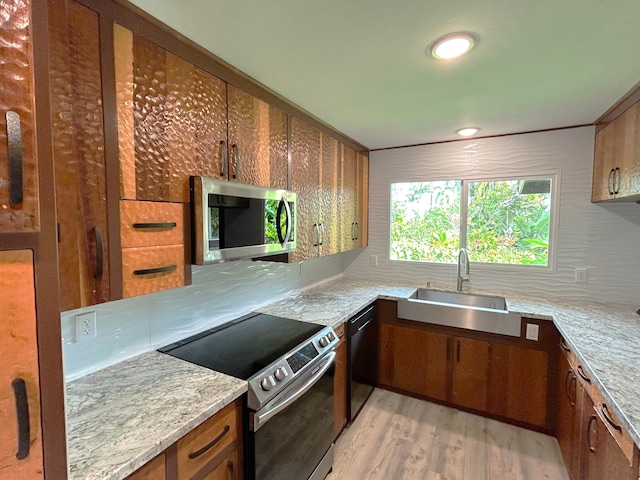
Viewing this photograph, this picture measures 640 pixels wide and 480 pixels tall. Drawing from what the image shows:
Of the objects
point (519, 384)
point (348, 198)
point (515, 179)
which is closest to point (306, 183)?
point (348, 198)

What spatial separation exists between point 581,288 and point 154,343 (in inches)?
125

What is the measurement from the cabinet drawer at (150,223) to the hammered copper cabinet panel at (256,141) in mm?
398

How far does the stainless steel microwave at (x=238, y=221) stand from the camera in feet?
4.27

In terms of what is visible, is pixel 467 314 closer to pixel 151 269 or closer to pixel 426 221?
pixel 426 221

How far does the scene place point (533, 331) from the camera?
2.17m

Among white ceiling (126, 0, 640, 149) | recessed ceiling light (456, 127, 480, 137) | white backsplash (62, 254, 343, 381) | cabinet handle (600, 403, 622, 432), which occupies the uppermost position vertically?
recessed ceiling light (456, 127, 480, 137)

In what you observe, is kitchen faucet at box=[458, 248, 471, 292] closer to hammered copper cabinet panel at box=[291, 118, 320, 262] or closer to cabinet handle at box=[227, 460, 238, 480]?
hammered copper cabinet panel at box=[291, 118, 320, 262]

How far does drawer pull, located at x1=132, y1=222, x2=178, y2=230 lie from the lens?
1112 millimetres

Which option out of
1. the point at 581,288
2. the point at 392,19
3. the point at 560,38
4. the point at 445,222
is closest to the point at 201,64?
the point at 392,19

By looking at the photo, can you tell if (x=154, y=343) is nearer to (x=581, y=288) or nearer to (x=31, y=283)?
(x=31, y=283)

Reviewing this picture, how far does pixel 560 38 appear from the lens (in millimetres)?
1242

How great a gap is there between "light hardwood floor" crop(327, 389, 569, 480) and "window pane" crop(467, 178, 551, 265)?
140 cm

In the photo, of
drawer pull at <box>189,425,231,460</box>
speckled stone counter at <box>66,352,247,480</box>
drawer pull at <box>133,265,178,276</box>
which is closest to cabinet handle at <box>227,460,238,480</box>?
drawer pull at <box>189,425,231,460</box>

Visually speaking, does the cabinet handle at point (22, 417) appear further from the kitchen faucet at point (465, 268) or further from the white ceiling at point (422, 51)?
the kitchen faucet at point (465, 268)
